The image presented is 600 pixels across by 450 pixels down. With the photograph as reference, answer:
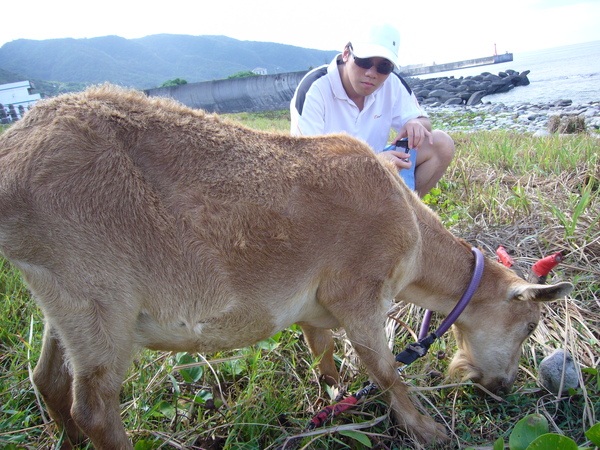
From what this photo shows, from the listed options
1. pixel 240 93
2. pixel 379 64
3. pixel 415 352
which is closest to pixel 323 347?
pixel 415 352

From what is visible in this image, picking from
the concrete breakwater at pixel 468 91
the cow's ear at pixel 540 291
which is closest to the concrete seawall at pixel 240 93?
the concrete breakwater at pixel 468 91

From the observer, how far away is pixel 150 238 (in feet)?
7.04

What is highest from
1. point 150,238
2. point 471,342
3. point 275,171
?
point 275,171

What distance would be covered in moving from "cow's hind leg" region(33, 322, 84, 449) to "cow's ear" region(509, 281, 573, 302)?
287 centimetres

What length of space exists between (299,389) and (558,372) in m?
1.71

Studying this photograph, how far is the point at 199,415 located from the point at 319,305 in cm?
103

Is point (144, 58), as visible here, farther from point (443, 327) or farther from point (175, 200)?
point (443, 327)

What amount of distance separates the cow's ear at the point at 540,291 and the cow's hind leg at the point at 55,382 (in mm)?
2875

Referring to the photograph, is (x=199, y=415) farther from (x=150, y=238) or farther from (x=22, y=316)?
(x=22, y=316)

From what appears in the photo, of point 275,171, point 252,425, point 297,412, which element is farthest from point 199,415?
point 275,171

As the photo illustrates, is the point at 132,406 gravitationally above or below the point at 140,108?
below

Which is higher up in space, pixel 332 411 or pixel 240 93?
pixel 240 93

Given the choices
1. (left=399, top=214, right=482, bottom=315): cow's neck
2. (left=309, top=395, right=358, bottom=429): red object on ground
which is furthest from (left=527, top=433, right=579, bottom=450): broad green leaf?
(left=399, top=214, right=482, bottom=315): cow's neck

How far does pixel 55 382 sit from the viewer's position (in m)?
2.53
